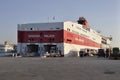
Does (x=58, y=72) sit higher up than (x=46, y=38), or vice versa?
(x=46, y=38)

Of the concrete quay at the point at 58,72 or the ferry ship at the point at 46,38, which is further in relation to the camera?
the ferry ship at the point at 46,38

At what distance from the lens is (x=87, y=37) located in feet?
320

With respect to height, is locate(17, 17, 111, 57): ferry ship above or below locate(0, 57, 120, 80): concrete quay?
above

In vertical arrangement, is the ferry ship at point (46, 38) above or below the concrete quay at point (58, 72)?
above

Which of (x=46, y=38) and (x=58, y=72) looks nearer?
(x=58, y=72)

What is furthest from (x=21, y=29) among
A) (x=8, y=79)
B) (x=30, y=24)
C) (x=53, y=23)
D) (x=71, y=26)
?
(x=8, y=79)

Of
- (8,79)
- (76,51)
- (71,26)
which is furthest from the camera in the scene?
(76,51)

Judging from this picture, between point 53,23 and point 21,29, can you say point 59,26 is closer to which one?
point 53,23

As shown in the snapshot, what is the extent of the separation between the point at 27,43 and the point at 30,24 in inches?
201

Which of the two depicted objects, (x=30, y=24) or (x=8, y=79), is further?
(x=30, y=24)

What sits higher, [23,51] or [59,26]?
[59,26]

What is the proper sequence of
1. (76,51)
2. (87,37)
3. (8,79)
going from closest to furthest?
(8,79), (76,51), (87,37)

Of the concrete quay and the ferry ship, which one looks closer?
the concrete quay

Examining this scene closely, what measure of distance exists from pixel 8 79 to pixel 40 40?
5905 cm
